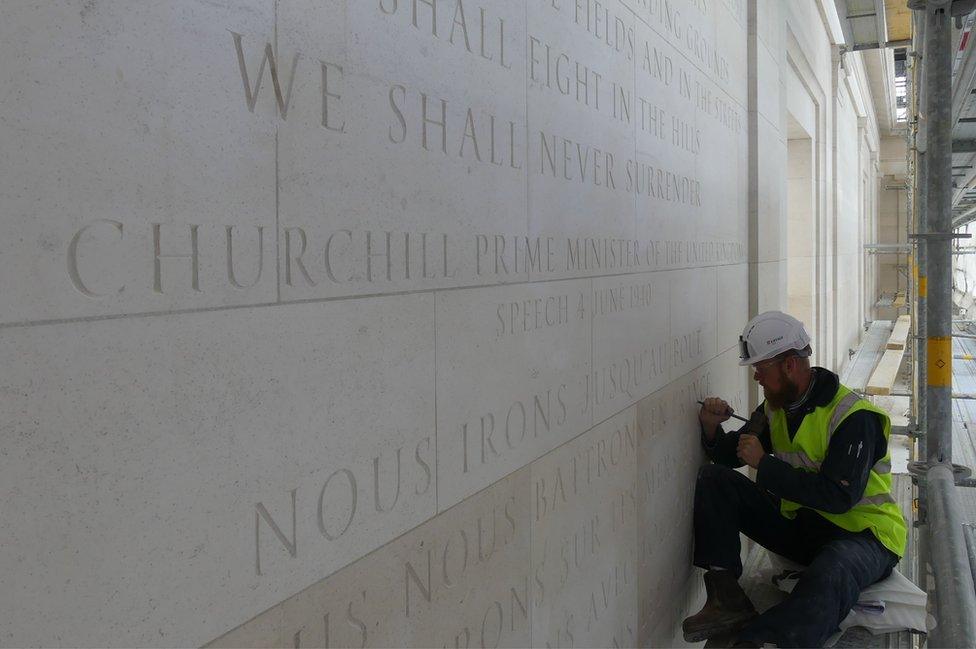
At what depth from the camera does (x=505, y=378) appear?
2492 millimetres

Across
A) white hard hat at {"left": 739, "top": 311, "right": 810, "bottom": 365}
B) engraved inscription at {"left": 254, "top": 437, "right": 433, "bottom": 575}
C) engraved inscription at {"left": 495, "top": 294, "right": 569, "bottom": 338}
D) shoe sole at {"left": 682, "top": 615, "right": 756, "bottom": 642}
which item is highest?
engraved inscription at {"left": 495, "top": 294, "right": 569, "bottom": 338}

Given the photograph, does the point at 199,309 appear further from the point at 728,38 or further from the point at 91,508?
the point at 728,38

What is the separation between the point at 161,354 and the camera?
1354 millimetres

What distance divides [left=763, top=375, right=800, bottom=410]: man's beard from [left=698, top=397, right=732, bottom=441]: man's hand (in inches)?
16.2

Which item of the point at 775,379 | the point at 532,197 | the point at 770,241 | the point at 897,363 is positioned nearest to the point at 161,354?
the point at 532,197

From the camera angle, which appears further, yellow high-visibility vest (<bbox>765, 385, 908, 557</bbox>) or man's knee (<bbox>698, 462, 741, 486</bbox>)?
man's knee (<bbox>698, 462, 741, 486</bbox>)

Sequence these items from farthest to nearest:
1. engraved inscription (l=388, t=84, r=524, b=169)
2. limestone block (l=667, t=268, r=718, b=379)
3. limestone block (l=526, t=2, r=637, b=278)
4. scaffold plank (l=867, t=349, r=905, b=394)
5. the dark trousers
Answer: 1. scaffold plank (l=867, t=349, r=905, b=394)
2. limestone block (l=667, t=268, r=718, b=379)
3. the dark trousers
4. limestone block (l=526, t=2, r=637, b=278)
5. engraved inscription (l=388, t=84, r=524, b=169)

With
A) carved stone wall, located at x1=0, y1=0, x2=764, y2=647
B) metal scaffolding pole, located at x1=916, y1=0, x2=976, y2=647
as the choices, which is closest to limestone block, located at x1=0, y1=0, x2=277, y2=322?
carved stone wall, located at x1=0, y1=0, x2=764, y2=647

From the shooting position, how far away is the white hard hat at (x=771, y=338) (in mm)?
4238

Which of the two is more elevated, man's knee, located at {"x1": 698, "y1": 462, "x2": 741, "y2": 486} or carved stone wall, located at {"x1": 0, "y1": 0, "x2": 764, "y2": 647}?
carved stone wall, located at {"x1": 0, "y1": 0, "x2": 764, "y2": 647}

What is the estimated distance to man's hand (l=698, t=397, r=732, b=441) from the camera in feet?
15.8

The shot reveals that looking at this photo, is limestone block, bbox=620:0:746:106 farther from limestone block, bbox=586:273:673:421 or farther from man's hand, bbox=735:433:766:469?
man's hand, bbox=735:433:766:469

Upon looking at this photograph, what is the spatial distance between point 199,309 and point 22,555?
48 cm

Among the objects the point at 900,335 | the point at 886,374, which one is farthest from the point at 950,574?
the point at 900,335
